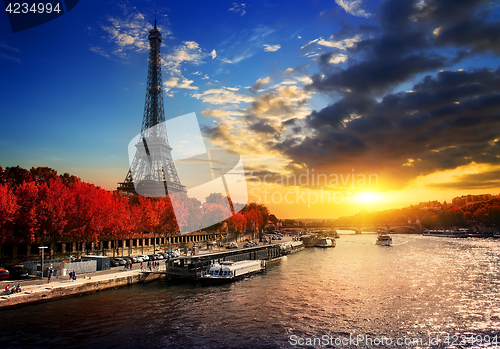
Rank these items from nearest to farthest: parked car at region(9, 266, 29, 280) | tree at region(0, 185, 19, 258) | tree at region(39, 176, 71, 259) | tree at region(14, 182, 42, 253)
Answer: parked car at region(9, 266, 29, 280), tree at region(0, 185, 19, 258), tree at region(14, 182, 42, 253), tree at region(39, 176, 71, 259)

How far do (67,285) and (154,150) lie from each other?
106m

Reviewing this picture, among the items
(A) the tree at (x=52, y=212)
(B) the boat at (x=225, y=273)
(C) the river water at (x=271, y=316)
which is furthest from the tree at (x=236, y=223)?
(C) the river water at (x=271, y=316)

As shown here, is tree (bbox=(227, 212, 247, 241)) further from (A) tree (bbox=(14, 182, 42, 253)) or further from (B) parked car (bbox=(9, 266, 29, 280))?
(B) parked car (bbox=(9, 266, 29, 280))

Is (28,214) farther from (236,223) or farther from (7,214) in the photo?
(236,223)

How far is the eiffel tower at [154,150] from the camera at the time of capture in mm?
131750

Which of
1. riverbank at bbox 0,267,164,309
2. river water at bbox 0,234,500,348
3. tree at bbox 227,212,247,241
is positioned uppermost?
tree at bbox 227,212,247,241

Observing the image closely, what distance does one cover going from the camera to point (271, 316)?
1316 inches

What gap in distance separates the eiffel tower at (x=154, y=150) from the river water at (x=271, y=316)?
8772cm

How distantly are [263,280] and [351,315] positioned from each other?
2233cm

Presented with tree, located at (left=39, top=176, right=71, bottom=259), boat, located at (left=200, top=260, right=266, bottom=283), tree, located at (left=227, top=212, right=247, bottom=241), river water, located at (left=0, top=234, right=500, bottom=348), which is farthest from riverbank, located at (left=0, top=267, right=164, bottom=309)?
tree, located at (left=227, top=212, right=247, bottom=241)

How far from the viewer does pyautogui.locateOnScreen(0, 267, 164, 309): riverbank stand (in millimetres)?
33969

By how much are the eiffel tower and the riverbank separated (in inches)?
3233

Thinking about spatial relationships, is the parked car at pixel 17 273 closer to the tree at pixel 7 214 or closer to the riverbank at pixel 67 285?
the riverbank at pixel 67 285

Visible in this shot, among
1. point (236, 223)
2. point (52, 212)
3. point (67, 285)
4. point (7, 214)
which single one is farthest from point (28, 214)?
point (236, 223)
